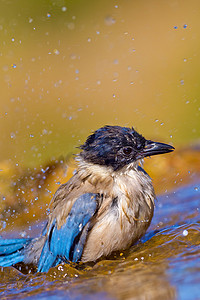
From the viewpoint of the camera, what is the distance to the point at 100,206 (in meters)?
4.91

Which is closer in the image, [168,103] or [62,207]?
[62,207]

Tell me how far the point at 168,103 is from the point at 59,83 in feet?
11.4

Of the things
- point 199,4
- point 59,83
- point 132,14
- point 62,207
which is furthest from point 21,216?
point 199,4

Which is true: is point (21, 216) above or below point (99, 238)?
above

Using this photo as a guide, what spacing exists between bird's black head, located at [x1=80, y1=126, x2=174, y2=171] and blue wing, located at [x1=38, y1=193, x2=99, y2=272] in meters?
0.43

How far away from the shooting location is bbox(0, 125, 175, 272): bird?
15.7 ft

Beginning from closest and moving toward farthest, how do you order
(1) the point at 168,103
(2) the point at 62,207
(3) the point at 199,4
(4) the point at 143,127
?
(2) the point at 62,207 < (4) the point at 143,127 < (1) the point at 168,103 < (3) the point at 199,4

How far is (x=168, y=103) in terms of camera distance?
41.8 ft

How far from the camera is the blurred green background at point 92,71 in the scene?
465 inches

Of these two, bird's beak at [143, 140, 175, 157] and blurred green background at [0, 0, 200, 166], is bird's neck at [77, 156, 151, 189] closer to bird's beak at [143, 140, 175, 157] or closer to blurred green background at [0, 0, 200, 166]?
bird's beak at [143, 140, 175, 157]

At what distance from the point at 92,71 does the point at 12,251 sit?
8.87m

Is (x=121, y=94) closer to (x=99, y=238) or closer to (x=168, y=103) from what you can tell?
(x=168, y=103)

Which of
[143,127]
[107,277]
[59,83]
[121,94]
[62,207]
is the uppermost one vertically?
[59,83]

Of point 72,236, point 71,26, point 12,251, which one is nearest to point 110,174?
point 72,236
